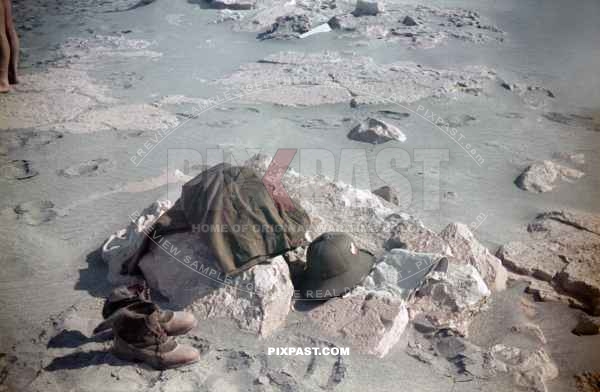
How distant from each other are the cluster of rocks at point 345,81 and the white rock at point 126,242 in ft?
10.2

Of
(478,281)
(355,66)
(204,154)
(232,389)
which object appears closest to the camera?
(232,389)

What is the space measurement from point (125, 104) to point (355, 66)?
3.24 metres

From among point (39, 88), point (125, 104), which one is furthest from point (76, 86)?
point (125, 104)

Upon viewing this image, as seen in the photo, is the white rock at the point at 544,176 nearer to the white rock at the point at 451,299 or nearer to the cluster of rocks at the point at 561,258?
the cluster of rocks at the point at 561,258

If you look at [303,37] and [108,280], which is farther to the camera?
[303,37]

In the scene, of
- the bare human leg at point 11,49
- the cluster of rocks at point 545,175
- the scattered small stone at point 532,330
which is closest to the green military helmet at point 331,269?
the scattered small stone at point 532,330

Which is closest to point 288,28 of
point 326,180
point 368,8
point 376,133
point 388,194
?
Answer: point 368,8

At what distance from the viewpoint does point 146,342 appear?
2.63 meters

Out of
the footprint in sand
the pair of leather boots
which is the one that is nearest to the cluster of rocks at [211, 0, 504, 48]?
the footprint in sand

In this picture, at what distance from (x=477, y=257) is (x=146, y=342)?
225 cm

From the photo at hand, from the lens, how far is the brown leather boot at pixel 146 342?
2611 mm

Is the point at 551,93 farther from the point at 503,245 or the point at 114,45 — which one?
the point at 114,45

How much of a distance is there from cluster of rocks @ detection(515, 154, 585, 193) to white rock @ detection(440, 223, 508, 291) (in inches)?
59.1

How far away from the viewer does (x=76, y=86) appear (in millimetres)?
6734
